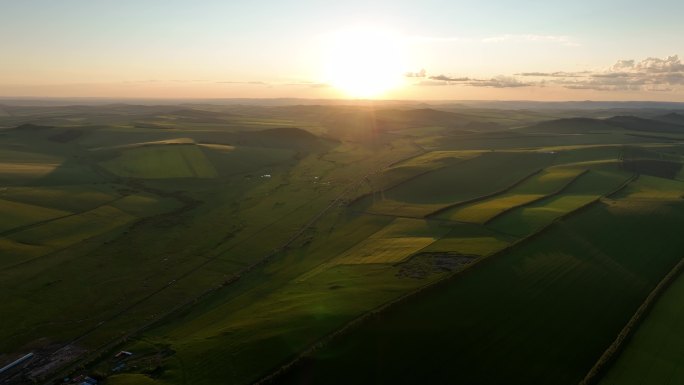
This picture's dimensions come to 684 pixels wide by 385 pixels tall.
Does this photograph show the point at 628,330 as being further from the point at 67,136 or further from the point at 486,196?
the point at 67,136

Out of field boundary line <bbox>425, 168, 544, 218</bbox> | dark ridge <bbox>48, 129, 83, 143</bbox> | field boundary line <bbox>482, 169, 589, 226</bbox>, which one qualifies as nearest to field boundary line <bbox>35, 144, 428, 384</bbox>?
field boundary line <bbox>425, 168, 544, 218</bbox>

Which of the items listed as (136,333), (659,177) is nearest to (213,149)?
(136,333)

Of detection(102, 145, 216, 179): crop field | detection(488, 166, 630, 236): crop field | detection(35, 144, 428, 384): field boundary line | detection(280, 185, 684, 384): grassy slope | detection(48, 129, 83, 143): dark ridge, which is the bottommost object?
detection(35, 144, 428, 384): field boundary line

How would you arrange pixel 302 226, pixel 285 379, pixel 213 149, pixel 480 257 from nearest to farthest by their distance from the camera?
pixel 285 379 < pixel 480 257 < pixel 302 226 < pixel 213 149

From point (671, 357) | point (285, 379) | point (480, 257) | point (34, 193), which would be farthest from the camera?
point (34, 193)

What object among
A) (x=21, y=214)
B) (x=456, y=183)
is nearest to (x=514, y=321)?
(x=456, y=183)

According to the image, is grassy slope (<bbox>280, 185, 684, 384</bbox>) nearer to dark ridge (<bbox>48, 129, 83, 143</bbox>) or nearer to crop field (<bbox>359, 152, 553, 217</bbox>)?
crop field (<bbox>359, 152, 553, 217</bbox>)

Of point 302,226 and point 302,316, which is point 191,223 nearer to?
point 302,226
